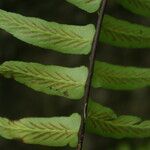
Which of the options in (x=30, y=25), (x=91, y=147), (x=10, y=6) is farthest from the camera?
(x=91, y=147)

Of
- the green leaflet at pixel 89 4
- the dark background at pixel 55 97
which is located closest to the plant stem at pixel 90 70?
the green leaflet at pixel 89 4

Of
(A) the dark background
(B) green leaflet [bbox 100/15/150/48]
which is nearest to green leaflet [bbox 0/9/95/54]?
(B) green leaflet [bbox 100/15/150/48]

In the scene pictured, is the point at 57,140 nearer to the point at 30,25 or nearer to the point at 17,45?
the point at 30,25

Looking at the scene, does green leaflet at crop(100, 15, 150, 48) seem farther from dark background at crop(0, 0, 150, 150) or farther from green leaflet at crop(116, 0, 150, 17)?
dark background at crop(0, 0, 150, 150)

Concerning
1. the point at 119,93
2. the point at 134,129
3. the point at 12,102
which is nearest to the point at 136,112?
the point at 119,93

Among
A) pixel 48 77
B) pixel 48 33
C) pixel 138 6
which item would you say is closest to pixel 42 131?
pixel 48 77

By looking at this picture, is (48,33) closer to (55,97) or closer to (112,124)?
(112,124)
